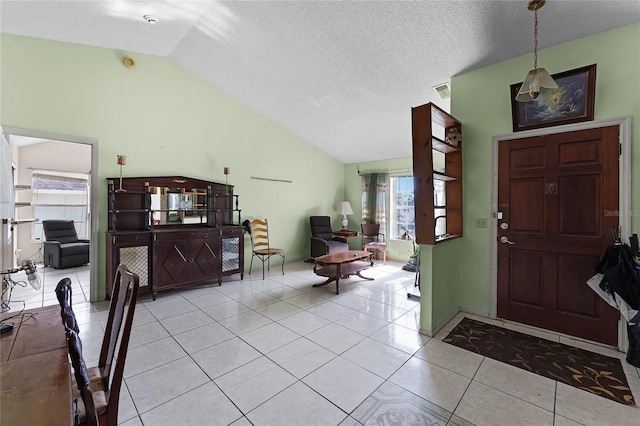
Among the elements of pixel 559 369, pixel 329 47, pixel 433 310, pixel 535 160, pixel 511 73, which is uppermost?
pixel 329 47

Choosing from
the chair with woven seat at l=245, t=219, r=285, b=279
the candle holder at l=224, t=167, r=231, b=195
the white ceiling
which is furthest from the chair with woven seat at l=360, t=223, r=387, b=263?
the candle holder at l=224, t=167, r=231, b=195

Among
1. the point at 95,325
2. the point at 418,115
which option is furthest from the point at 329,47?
the point at 95,325

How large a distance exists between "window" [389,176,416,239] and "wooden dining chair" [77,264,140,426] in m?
5.50

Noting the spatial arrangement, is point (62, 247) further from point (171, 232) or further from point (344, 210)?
point (344, 210)

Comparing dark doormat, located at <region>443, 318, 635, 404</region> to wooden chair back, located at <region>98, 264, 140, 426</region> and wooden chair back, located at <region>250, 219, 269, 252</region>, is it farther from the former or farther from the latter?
wooden chair back, located at <region>250, 219, 269, 252</region>

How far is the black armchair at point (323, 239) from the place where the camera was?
215 inches

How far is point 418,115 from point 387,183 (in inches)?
141

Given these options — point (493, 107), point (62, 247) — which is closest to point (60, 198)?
point (62, 247)

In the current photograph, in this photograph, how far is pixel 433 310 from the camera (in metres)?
2.54

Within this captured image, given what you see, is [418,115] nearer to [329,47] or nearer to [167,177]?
[329,47]

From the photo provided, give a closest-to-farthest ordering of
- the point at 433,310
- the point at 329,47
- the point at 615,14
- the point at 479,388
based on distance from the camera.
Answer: the point at 479,388
the point at 615,14
the point at 433,310
the point at 329,47

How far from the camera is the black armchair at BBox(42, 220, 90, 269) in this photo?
16.1ft

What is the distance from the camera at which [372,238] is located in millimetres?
6184

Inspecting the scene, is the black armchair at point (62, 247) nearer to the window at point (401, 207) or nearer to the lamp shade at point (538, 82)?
the window at point (401, 207)
